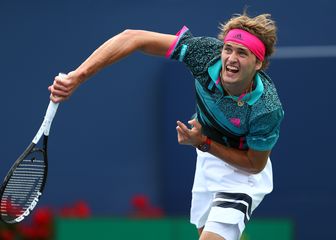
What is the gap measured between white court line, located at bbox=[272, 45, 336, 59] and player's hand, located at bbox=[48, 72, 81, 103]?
10.1 feet

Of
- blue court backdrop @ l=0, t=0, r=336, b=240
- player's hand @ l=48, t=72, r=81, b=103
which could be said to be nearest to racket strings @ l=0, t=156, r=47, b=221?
player's hand @ l=48, t=72, r=81, b=103

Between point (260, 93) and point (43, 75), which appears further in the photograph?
point (43, 75)

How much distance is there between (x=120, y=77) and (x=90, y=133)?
503mm

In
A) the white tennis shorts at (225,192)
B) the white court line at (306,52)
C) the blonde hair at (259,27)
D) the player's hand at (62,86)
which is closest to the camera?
the player's hand at (62,86)

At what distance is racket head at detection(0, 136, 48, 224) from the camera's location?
4.84m

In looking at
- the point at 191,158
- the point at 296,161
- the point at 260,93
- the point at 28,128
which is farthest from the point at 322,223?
the point at 260,93

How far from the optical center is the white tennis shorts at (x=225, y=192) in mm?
5148

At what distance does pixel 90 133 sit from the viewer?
25.3ft

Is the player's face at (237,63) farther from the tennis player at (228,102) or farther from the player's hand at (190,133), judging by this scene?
the player's hand at (190,133)

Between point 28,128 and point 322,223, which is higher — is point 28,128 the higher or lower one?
the higher one

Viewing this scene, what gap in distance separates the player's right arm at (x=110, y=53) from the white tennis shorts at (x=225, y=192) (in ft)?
2.35

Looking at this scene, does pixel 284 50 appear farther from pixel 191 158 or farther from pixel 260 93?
pixel 260 93

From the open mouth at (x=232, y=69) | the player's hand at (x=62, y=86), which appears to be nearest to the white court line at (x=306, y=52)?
the open mouth at (x=232, y=69)

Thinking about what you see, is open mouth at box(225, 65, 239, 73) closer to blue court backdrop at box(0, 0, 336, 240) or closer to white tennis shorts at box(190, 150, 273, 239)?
white tennis shorts at box(190, 150, 273, 239)
